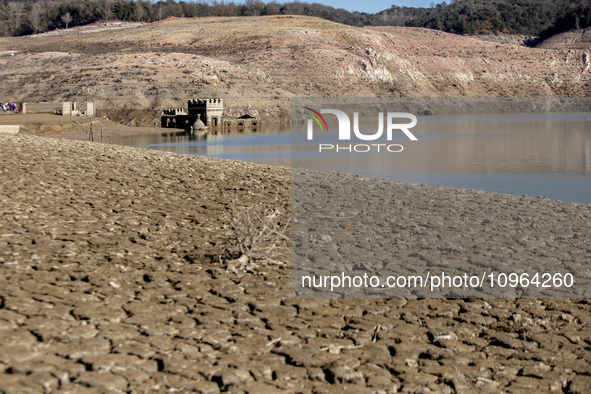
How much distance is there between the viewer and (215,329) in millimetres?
4344

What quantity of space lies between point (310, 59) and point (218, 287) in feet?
236

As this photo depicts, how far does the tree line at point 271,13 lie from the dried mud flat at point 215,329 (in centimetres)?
11604

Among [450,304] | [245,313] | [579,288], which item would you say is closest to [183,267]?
[245,313]

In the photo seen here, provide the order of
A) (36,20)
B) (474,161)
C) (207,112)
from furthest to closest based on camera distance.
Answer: (36,20), (207,112), (474,161)

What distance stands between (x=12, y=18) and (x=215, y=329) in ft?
418

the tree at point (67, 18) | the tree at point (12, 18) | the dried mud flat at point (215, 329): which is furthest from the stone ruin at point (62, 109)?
the tree at point (12, 18)

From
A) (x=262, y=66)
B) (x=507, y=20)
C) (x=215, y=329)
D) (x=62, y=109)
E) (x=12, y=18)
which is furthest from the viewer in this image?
(x=507, y=20)

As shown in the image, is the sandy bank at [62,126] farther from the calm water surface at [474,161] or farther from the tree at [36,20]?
the tree at [36,20]

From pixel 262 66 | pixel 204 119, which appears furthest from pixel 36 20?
pixel 204 119

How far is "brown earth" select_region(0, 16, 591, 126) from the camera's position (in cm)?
5569

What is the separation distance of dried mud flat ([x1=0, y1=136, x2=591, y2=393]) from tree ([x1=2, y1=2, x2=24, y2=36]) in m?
121

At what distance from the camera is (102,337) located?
159 inches

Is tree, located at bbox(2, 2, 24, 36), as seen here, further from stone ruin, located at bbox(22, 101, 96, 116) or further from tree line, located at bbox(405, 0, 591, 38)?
tree line, located at bbox(405, 0, 591, 38)

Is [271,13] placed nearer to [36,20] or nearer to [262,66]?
[36,20]
